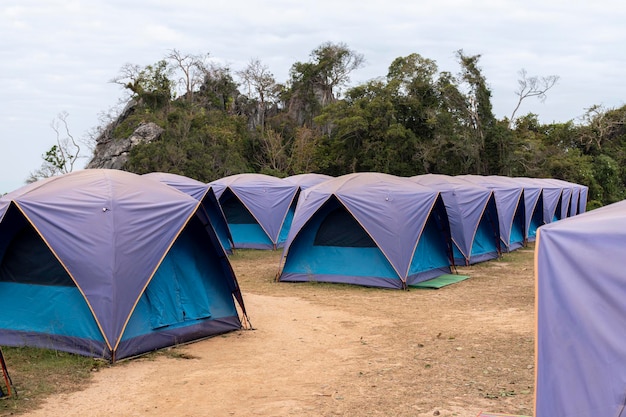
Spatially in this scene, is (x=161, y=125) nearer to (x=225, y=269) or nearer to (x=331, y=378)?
(x=225, y=269)

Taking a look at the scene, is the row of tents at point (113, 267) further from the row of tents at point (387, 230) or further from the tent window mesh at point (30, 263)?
the row of tents at point (387, 230)

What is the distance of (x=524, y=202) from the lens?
1975 centimetres

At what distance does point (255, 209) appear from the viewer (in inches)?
741

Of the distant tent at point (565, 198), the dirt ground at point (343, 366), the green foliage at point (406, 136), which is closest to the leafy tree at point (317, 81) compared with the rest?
the green foliage at point (406, 136)

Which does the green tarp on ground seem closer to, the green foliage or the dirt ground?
the dirt ground

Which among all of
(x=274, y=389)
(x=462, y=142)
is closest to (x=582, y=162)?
(x=462, y=142)

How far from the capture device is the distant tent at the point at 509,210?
58.4 ft

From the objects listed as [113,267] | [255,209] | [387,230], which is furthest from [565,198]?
[113,267]

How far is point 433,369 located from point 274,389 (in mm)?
1810

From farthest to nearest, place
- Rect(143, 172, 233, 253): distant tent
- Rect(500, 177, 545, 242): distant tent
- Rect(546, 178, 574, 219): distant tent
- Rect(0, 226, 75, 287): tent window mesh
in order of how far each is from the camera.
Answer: Rect(546, 178, 574, 219): distant tent
Rect(500, 177, 545, 242): distant tent
Rect(143, 172, 233, 253): distant tent
Rect(0, 226, 75, 287): tent window mesh

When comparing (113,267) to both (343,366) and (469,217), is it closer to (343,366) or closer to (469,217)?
(343,366)

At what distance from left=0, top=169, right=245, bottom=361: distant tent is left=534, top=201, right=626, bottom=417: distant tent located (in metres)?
4.84

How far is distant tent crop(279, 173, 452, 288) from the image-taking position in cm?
1223

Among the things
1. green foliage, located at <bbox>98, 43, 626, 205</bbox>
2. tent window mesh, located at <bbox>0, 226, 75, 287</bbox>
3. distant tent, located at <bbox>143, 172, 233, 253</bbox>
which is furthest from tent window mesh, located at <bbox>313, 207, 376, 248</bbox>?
green foliage, located at <bbox>98, 43, 626, 205</bbox>
